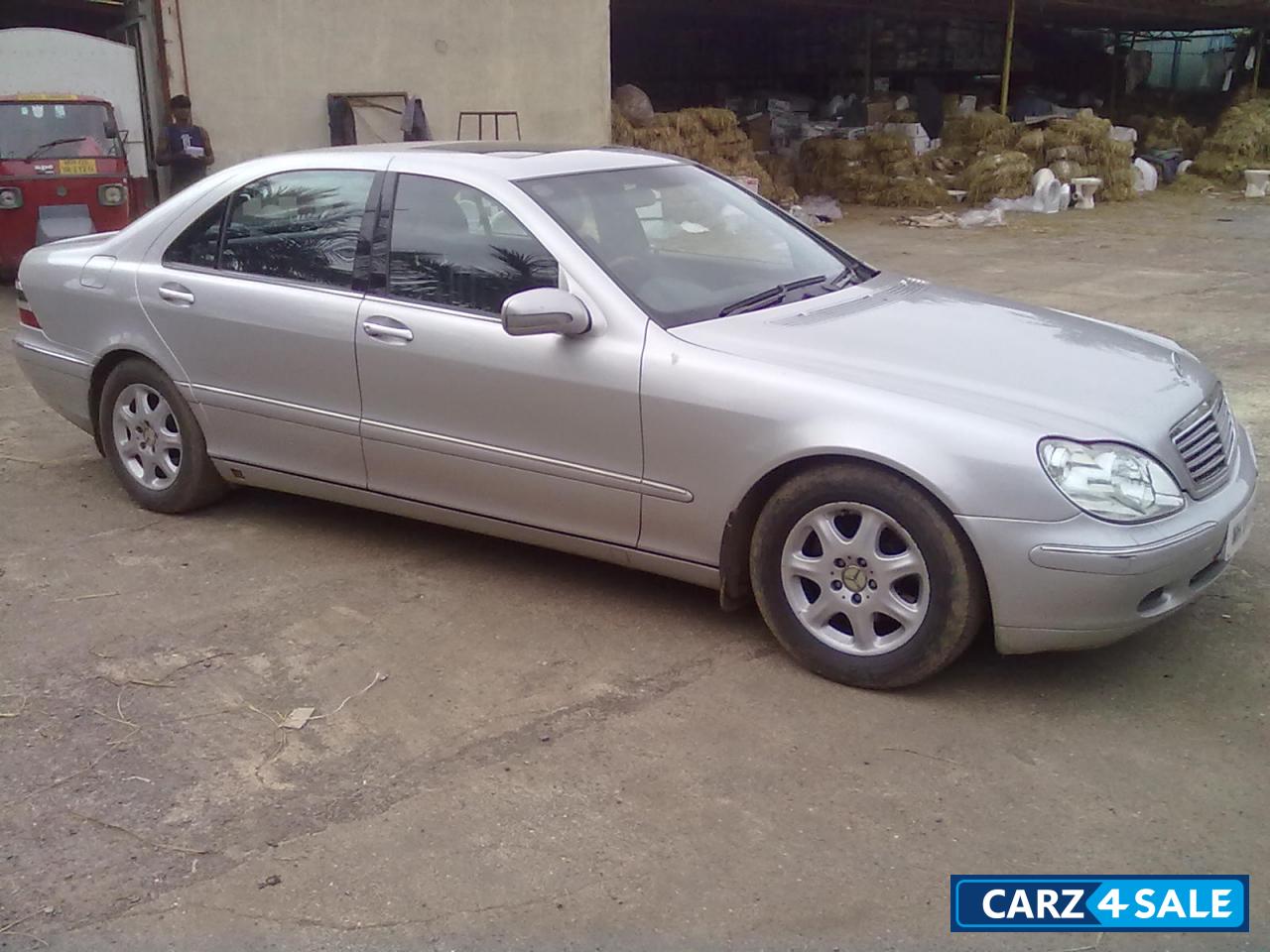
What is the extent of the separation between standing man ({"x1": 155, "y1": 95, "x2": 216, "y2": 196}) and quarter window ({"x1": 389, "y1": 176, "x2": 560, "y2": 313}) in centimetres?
979

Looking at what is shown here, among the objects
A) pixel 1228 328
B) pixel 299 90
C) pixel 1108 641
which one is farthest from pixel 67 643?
pixel 299 90

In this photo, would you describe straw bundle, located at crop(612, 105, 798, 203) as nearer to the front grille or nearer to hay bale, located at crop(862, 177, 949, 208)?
hay bale, located at crop(862, 177, 949, 208)

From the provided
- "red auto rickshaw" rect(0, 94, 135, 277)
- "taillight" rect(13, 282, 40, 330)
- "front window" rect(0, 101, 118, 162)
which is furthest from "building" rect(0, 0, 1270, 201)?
"taillight" rect(13, 282, 40, 330)

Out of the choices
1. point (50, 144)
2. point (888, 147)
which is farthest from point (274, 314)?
point (888, 147)

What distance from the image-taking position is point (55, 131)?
447 inches

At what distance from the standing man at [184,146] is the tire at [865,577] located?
1130cm

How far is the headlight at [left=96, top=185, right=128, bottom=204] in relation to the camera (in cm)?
1138

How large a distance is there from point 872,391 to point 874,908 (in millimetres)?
1515

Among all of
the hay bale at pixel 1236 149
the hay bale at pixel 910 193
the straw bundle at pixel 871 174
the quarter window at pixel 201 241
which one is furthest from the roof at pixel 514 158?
the hay bale at pixel 1236 149

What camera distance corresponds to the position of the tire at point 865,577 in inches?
144

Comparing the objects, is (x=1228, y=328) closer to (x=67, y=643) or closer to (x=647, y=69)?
(x=67, y=643)

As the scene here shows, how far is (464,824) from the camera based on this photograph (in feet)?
10.5

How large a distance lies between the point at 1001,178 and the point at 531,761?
17185 millimetres

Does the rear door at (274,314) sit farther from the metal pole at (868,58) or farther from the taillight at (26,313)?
the metal pole at (868,58)
